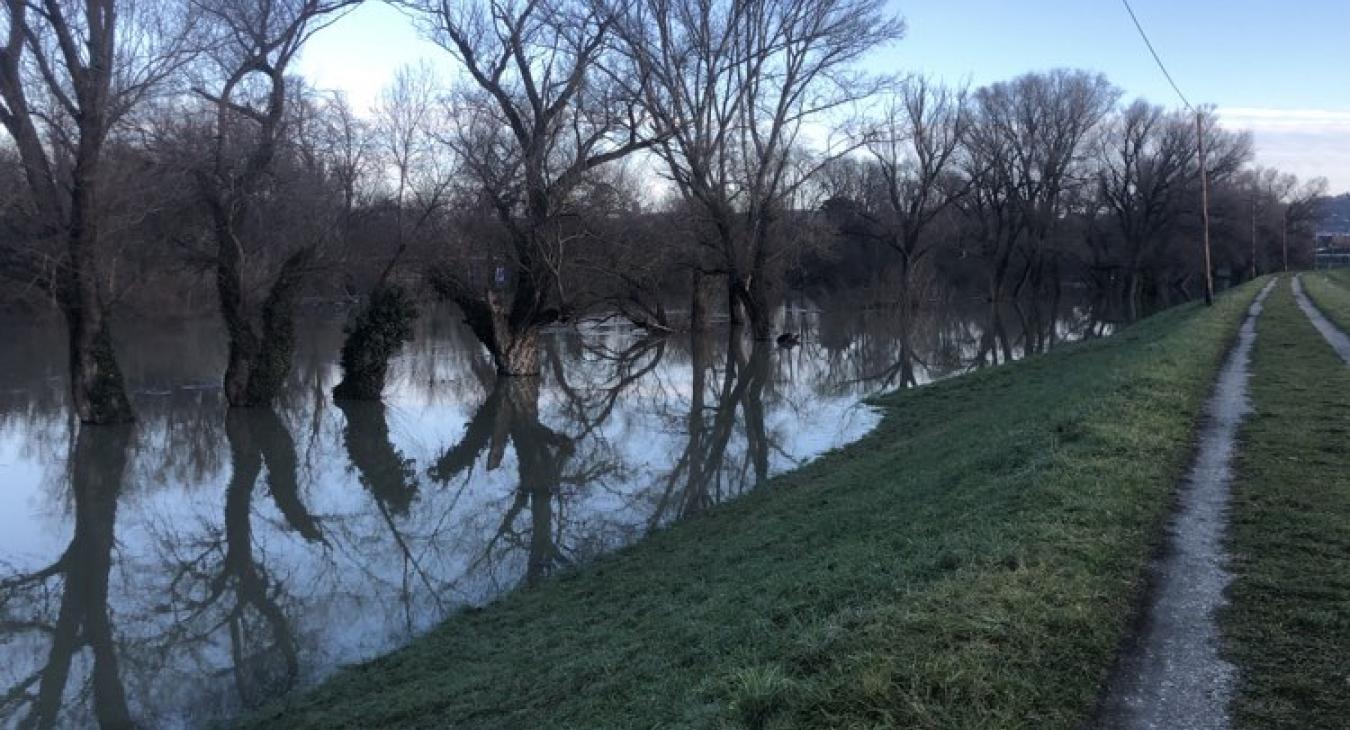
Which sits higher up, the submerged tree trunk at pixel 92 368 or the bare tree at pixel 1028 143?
the bare tree at pixel 1028 143

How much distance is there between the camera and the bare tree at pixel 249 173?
21969mm

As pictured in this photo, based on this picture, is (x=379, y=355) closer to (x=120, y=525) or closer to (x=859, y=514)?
(x=120, y=525)

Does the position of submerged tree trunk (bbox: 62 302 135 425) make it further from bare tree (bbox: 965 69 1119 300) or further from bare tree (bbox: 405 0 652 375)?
bare tree (bbox: 965 69 1119 300)

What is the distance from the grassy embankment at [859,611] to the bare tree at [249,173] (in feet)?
50.5

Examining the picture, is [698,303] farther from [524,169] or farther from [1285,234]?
[1285,234]

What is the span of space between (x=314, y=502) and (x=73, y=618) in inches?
194

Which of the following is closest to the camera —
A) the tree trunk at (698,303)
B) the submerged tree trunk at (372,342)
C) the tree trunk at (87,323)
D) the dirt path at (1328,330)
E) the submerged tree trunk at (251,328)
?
the dirt path at (1328,330)

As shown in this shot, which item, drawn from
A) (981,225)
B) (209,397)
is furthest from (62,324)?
(981,225)

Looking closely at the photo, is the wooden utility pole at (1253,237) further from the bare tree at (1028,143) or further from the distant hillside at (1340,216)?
the distant hillside at (1340,216)

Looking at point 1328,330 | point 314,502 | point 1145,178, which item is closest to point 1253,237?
point 1145,178

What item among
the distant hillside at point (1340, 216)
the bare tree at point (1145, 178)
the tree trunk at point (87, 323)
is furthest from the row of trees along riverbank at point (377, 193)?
the distant hillside at point (1340, 216)

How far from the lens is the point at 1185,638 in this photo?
15.4ft

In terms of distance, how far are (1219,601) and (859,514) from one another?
156 inches

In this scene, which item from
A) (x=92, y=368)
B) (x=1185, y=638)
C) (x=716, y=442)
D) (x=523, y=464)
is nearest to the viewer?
(x=1185, y=638)
